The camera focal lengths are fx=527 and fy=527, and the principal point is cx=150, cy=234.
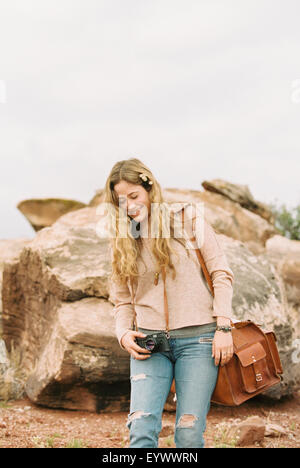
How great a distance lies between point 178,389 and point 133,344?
0.34m

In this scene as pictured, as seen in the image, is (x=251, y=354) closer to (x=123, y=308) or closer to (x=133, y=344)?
(x=133, y=344)

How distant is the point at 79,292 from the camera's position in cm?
585

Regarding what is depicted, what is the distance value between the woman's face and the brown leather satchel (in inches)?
12.9

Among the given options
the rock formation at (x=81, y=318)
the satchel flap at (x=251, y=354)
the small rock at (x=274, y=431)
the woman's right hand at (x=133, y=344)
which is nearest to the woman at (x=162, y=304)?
the woman's right hand at (x=133, y=344)

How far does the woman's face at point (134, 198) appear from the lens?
9.84 feet

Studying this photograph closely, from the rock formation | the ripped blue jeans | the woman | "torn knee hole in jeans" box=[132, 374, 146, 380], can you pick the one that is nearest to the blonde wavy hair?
the woman

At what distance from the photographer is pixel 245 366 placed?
2.86 m

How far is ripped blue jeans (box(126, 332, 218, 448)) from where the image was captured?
263 cm

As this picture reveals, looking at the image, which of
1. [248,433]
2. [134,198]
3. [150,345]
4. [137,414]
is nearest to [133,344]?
[150,345]

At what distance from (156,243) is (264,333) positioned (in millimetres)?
820

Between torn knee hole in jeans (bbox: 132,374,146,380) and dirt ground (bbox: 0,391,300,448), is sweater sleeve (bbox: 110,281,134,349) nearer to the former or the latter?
torn knee hole in jeans (bbox: 132,374,146,380)

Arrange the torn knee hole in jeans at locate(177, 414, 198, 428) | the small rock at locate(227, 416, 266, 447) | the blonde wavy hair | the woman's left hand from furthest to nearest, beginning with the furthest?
1. the small rock at locate(227, 416, 266, 447)
2. the blonde wavy hair
3. the woman's left hand
4. the torn knee hole in jeans at locate(177, 414, 198, 428)

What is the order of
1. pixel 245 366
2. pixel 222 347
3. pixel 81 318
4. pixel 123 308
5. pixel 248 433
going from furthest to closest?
pixel 81 318
pixel 248 433
pixel 123 308
pixel 245 366
pixel 222 347

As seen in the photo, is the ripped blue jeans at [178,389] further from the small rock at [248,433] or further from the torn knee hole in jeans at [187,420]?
the small rock at [248,433]
